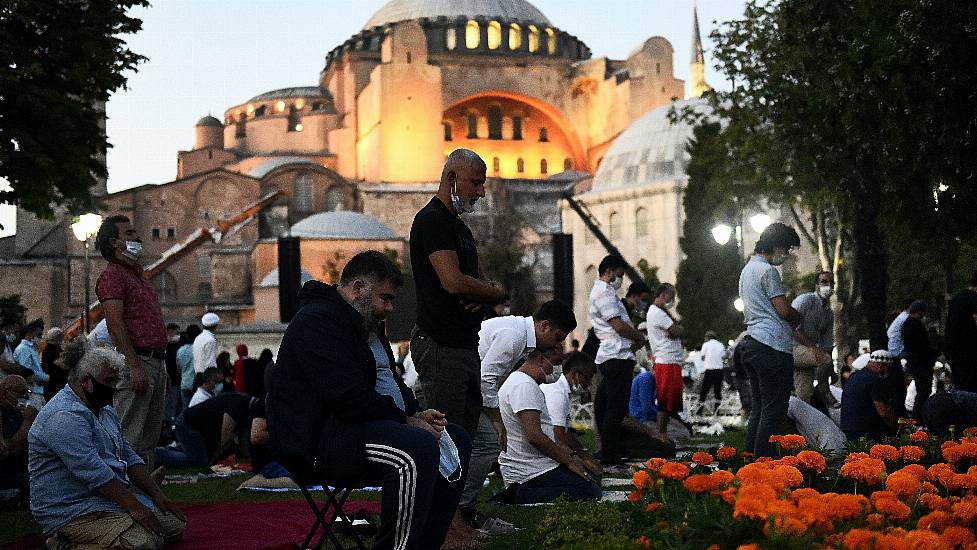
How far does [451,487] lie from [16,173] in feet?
47.8

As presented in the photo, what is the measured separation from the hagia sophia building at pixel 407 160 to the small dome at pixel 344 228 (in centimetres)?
11

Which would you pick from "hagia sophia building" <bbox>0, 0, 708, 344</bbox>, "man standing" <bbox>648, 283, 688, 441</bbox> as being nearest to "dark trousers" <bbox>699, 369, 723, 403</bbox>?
"man standing" <bbox>648, 283, 688, 441</bbox>

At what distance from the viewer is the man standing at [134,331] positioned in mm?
7094

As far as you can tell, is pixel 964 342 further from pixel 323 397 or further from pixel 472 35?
pixel 472 35

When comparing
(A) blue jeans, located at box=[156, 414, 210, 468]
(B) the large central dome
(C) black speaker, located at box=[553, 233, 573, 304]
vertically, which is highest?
(B) the large central dome

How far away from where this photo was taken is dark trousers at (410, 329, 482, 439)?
6102 millimetres

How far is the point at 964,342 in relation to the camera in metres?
10.8

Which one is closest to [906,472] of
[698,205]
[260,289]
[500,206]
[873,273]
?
[873,273]

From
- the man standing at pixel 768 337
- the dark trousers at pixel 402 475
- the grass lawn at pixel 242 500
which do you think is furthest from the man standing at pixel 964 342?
the dark trousers at pixel 402 475

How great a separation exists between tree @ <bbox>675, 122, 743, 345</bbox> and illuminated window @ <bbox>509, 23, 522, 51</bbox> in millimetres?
42809

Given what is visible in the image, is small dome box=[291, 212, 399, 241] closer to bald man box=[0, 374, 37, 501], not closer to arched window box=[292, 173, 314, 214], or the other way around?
arched window box=[292, 173, 314, 214]

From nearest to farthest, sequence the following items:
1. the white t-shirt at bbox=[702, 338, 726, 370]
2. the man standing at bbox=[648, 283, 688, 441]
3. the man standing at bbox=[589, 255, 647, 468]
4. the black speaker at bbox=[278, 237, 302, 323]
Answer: the man standing at bbox=[589, 255, 647, 468], the man standing at bbox=[648, 283, 688, 441], the white t-shirt at bbox=[702, 338, 726, 370], the black speaker at bbox=[278, 237, 302, 323]

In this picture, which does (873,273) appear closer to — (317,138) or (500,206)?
(500,206)

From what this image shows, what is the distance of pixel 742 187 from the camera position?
27375 mm
